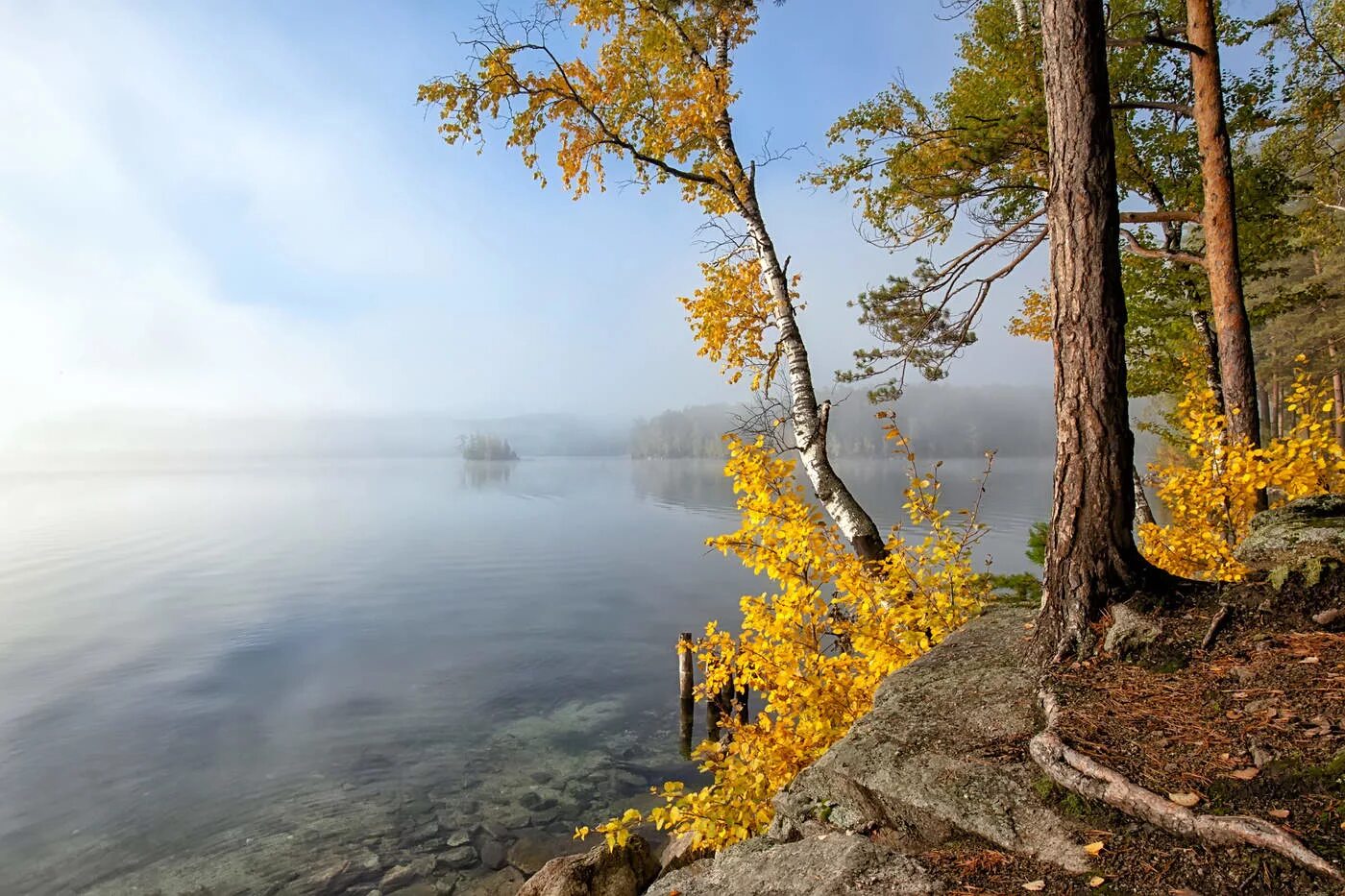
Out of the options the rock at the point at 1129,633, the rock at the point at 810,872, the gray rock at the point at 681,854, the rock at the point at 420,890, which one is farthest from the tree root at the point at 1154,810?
the rock at the point at 420,890

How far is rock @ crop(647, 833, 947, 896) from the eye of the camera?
262 centimetres

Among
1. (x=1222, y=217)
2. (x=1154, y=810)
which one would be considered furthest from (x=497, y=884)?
(x=1222, y=217)

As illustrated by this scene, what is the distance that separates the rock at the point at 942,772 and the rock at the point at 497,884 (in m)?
6.28

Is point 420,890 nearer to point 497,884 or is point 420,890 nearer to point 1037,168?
point 497,884

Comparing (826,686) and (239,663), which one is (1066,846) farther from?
(239,663)

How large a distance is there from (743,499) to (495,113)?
16.8ft

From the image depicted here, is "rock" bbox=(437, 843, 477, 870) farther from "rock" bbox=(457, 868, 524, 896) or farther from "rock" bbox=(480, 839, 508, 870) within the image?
"rock" bbox=(457, 868, 524, 896)

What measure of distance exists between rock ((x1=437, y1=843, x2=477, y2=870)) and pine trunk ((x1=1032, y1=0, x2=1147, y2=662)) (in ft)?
25.9

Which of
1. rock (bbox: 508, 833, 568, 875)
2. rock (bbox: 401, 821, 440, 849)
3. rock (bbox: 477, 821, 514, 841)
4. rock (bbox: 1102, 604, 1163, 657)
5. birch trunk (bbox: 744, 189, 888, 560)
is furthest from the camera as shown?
rock (bbox: 477, 821, 514, 841)

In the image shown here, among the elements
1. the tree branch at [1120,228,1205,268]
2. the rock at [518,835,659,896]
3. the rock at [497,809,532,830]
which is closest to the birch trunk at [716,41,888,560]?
the rock at [518,835,659,896]

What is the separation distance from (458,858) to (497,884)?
0.91m

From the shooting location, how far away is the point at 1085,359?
13.6 ft

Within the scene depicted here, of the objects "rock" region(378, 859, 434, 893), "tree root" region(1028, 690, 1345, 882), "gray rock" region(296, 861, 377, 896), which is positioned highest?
"tree root" region(1028, 690, 1345, 882)

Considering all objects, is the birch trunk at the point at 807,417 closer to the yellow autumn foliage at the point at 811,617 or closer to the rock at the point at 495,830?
the yellow autumn foliage at the point at 811,617
